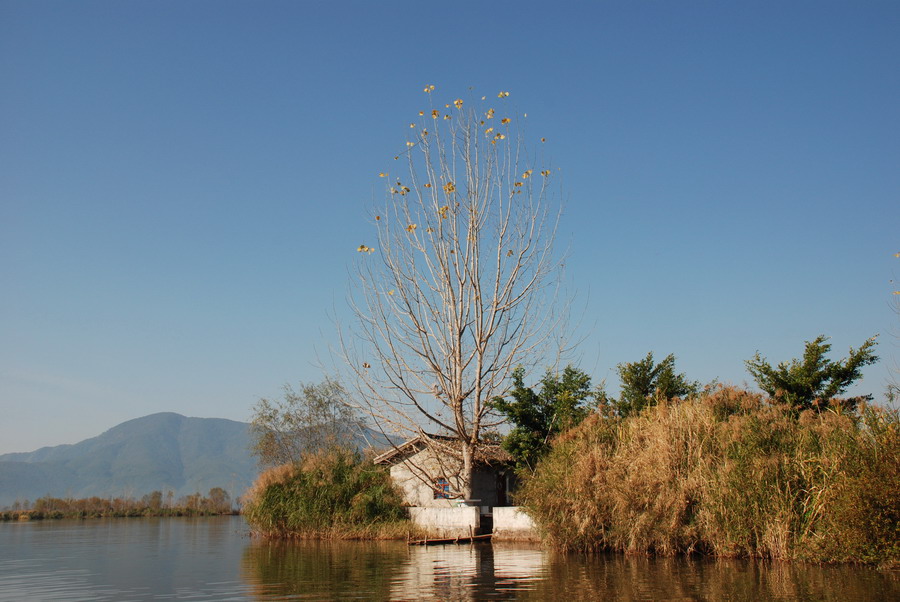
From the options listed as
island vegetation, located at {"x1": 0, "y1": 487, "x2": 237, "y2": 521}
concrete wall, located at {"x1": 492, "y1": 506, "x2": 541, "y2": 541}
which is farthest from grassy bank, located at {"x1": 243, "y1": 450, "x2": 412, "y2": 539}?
island vegetation, located at {"x1": 0, "y1": 487, "x2": 237, "y2": 521}

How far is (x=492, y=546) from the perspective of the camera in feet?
63.2

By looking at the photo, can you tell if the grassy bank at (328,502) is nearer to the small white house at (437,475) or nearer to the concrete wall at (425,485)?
the small white house at (437,475)

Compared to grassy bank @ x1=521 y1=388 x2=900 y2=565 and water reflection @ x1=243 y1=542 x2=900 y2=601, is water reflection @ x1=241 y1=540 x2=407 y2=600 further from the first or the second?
grassy bank @ x1=521 y1=388 x2=900 y2=565

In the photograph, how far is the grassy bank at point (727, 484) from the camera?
37.2 ft

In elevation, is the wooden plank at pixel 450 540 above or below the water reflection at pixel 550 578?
below

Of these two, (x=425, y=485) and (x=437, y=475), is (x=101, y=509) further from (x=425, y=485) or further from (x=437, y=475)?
(x=437, y=475)

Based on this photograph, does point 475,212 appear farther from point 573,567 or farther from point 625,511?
point 573,567

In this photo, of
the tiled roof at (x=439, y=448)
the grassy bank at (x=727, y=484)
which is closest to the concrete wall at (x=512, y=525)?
the grassy bank at (x=727, y=484)

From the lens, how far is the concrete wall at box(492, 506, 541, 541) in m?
19.9

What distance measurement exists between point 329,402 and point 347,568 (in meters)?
34.7

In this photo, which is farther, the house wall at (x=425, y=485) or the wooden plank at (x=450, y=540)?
the house wall at (x=425, y=485)

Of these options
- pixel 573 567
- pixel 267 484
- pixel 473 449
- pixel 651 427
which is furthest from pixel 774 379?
pixel 267 484

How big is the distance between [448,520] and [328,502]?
200 inches

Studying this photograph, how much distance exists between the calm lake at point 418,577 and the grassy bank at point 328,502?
477 cm
